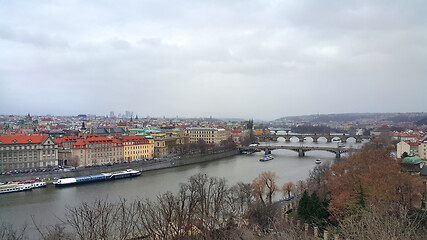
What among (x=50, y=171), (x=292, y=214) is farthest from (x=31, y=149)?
(x=292, y=214)

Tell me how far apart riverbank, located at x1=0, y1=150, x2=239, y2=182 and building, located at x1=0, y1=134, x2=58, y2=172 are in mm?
2030

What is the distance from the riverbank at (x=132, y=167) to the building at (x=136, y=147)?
2.36 m

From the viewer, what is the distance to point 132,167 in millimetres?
19078

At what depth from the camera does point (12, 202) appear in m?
12.1

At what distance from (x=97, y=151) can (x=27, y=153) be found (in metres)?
3.83

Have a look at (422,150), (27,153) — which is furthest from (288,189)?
(27,153)

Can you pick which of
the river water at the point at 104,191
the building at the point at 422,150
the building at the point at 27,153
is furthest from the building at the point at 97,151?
the building at the point at 422,150

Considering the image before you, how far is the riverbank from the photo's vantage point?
1525cm

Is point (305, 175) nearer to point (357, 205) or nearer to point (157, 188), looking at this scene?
point (157, 188)

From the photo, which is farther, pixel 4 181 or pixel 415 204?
pixel 4 181

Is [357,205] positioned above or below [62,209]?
above

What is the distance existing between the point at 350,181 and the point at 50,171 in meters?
14.0

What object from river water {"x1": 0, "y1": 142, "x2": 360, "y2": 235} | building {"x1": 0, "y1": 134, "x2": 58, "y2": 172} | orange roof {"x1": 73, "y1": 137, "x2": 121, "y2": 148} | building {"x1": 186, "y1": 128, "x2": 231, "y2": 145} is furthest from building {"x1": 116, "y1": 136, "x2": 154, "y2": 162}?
building {"x1": 186, "y1": 128, "x2": 231, "y2": 145}

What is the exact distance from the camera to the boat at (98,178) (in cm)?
1498
